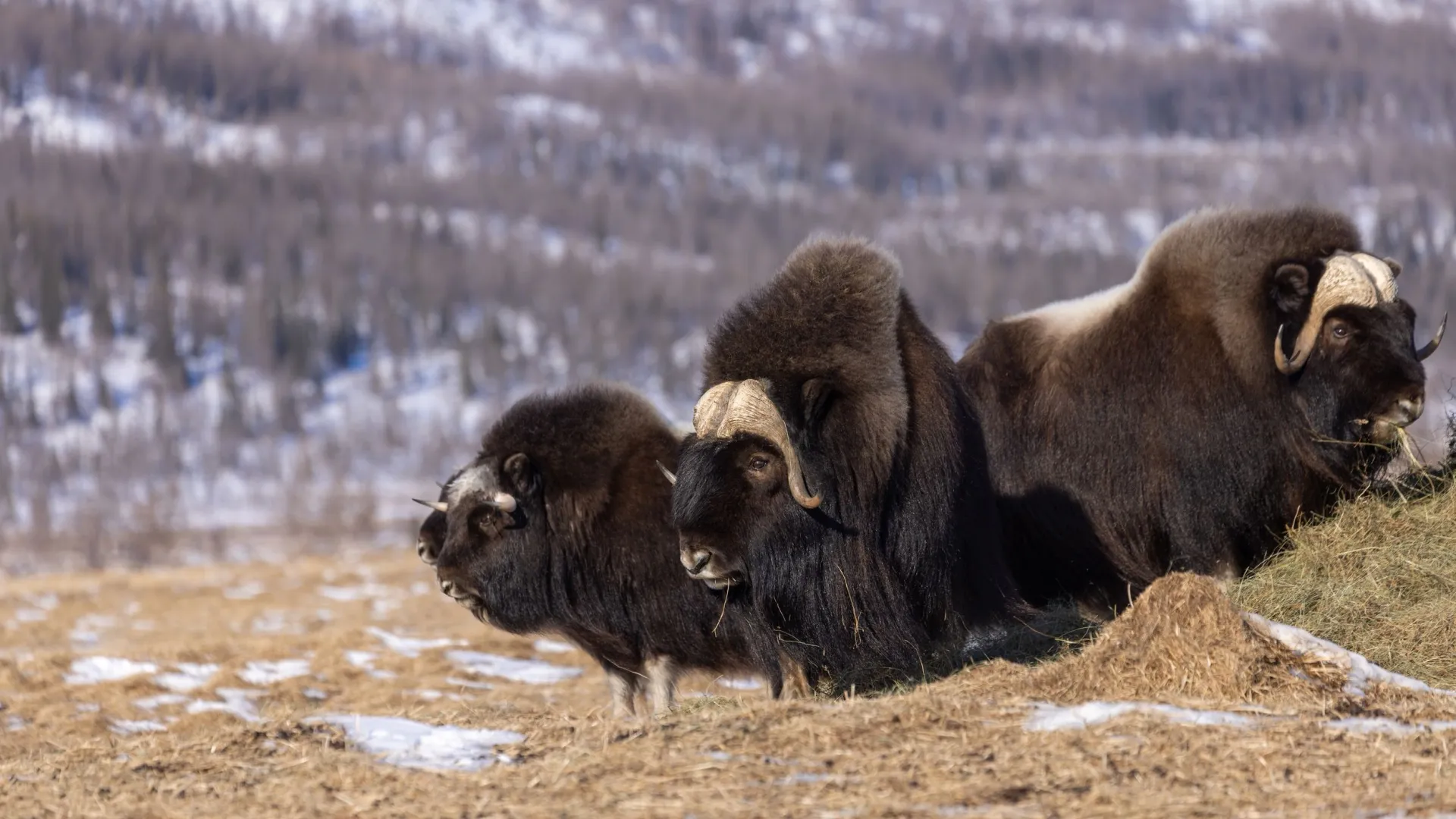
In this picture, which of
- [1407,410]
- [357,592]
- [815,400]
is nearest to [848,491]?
[815,400]

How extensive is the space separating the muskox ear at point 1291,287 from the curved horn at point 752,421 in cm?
207

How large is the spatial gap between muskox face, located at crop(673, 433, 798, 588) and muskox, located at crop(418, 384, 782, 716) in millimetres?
1483

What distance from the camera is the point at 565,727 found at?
3.99 meters

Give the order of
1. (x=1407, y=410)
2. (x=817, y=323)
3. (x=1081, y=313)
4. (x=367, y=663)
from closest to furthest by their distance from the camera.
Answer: (x=817, y=323)
(x=1407, y=410)
(x=1081, y=313)
(x=367, y=663)

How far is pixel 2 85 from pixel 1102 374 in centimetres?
12246

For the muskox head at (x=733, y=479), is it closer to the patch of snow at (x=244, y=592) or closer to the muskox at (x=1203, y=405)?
the muskox at (x=1203, y=405)

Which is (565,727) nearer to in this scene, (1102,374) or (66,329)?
(1102,374)

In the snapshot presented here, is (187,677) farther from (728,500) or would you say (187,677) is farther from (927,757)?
(927,757)

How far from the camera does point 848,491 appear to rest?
5.22m

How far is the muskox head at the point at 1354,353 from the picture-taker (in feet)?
18.9

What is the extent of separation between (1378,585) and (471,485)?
372 centimetres

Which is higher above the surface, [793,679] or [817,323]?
[817,323]

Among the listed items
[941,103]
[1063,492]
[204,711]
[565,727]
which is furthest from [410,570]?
[941,103]

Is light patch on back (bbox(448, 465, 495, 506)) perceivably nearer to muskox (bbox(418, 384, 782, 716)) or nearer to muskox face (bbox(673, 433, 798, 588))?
muskox (bbox(418, 384, 782, 716))
